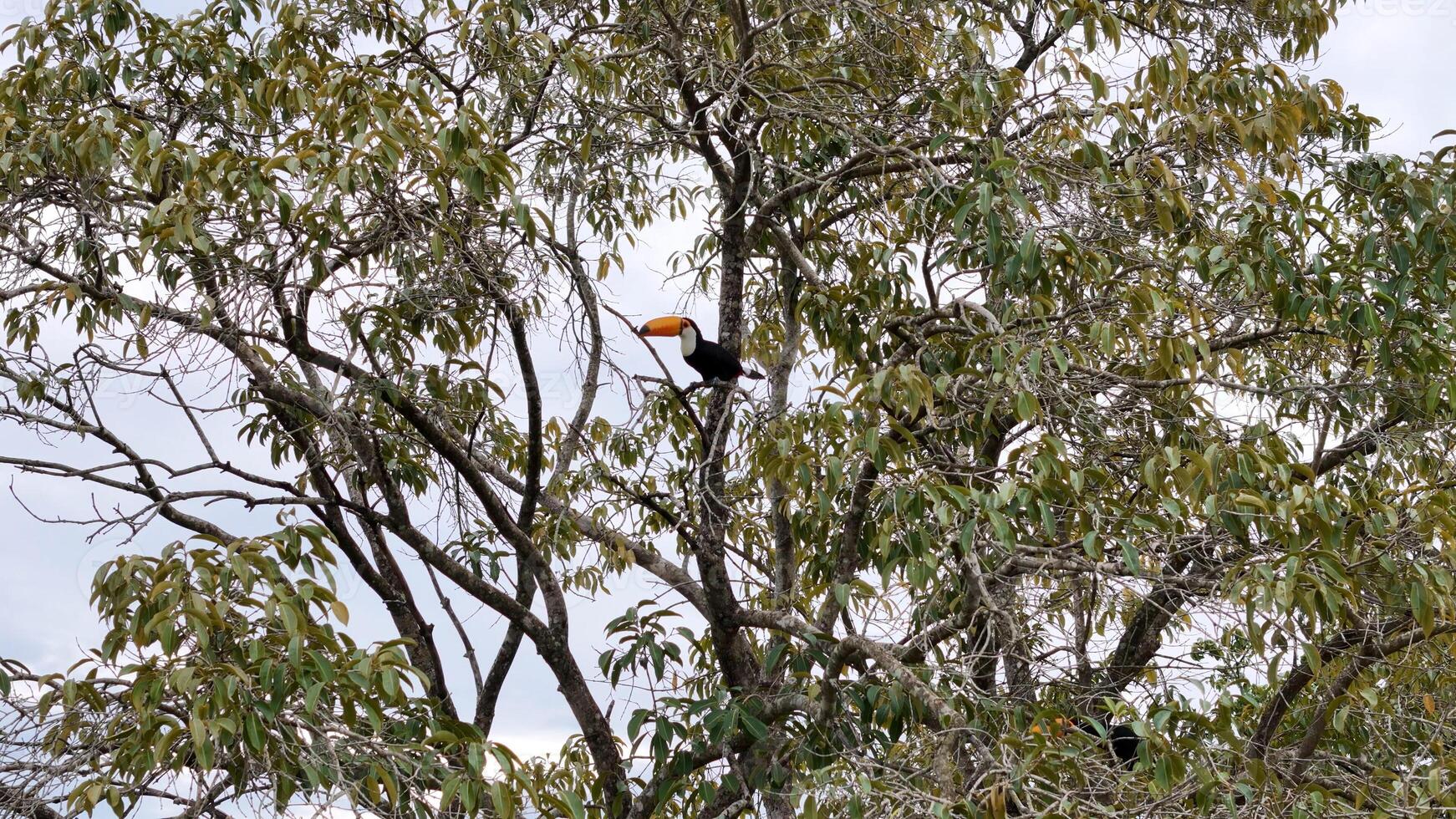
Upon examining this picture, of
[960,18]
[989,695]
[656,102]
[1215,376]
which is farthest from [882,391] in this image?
[656,102]

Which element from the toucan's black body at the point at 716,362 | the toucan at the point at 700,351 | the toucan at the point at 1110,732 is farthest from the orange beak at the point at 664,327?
the toucan at the point at 1110,732

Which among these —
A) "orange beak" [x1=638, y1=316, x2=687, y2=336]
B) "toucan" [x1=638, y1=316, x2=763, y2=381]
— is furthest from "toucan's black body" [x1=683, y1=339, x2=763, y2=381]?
"orange beak" [x1=638, y1=316, x2=687, y2=336]

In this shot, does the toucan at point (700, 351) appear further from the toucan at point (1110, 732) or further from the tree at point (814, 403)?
the toucan at point (1110, 732)

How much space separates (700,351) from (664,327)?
1.49ft

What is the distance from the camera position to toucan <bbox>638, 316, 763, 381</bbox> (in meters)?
4.92

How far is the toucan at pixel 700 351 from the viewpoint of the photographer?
4.92 m

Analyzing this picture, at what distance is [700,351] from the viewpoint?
5.00m

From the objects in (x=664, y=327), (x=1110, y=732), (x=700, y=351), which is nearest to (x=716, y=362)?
(x=700, y=351)

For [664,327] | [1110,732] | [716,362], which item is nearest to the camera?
[1110,732]

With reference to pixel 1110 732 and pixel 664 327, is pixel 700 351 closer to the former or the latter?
pixel 664 327

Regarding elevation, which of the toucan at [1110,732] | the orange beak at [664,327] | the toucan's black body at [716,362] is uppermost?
the orange beak at [664,327]

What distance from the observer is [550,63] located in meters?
4.32

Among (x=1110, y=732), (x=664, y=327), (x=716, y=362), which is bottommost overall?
(x=1110, y=732)

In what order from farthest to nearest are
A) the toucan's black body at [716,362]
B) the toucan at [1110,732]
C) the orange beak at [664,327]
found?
the orange beak at [664,327]
the toucan's black body at [716,362]
the toucan at [1110,732]
